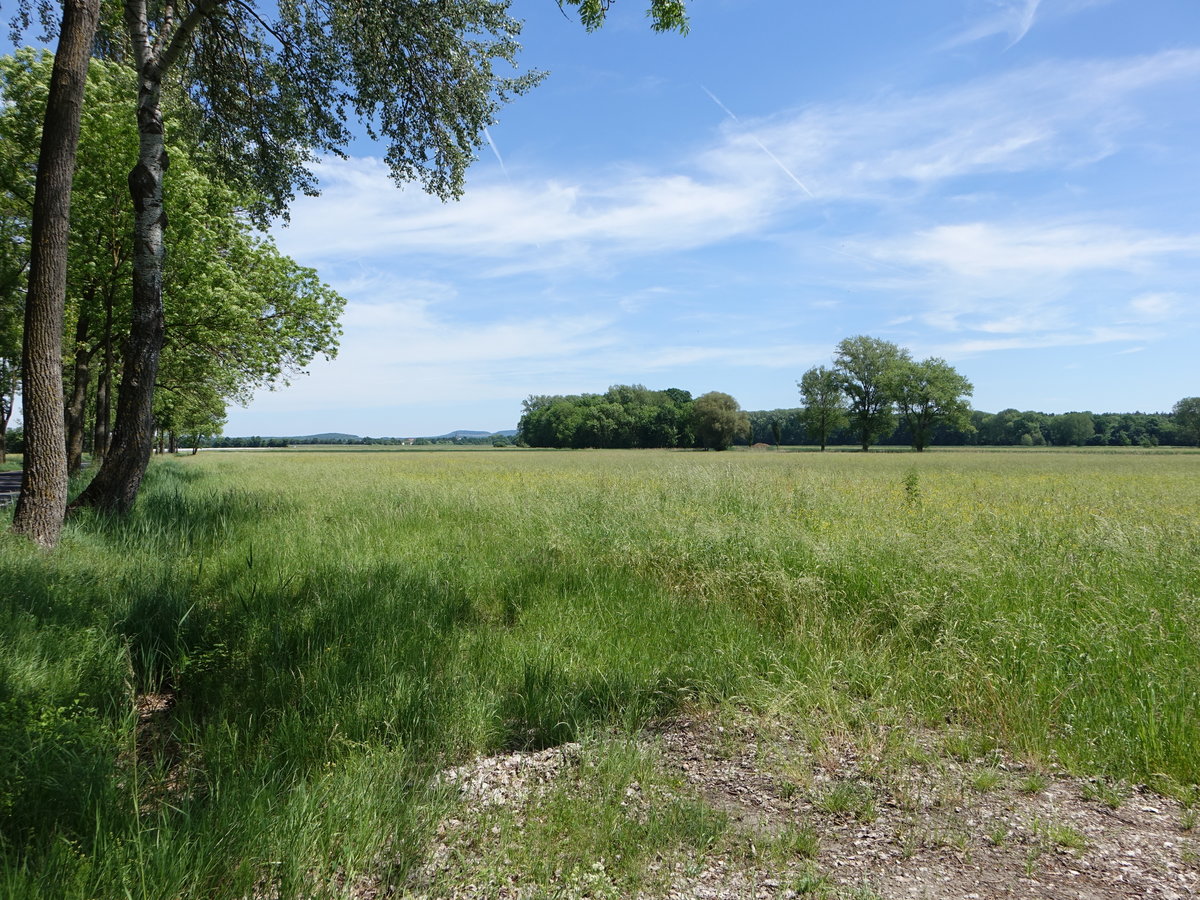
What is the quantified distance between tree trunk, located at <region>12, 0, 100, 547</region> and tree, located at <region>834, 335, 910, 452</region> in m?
91.4

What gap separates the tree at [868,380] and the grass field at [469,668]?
85064mm

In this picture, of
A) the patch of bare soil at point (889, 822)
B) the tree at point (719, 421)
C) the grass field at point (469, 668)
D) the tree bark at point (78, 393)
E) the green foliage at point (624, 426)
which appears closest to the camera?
the patch of bare soil at point (889, 822)

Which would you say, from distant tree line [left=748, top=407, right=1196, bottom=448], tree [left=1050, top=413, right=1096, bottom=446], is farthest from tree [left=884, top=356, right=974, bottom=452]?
tree [left=1050, top=413, right=1096, bottom=446]

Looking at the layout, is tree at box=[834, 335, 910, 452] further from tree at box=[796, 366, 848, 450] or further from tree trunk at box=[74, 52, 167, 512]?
tree trunk at box=[74, 52, 167, 512]

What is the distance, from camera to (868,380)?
88875mm

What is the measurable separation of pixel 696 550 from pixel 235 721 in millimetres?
5967

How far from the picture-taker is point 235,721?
3611 millimetres

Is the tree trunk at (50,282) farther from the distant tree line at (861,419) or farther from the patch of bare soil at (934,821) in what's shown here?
the distant tree line at (861,419)

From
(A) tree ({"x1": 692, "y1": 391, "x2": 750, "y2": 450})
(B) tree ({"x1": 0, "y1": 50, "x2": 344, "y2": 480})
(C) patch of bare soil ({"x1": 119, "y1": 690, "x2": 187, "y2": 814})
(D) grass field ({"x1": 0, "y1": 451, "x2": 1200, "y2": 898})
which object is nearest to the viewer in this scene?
(D) grass field ({"x1": 0, "y1": 451, "x2": 1200, "y2": 898})

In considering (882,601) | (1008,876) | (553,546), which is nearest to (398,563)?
(553,546)

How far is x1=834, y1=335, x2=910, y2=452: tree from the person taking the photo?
87250mm

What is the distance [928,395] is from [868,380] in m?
A: 8.68

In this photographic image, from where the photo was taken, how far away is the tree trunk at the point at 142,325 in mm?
9156

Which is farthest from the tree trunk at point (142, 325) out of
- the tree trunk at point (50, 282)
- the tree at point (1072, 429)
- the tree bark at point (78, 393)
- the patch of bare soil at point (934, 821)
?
the tree at point (1072, 429)
